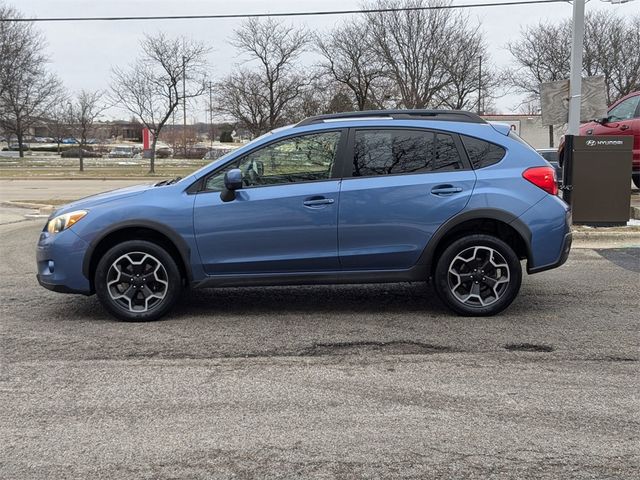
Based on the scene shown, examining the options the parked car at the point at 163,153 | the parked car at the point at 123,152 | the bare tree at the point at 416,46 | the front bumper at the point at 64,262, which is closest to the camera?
the front bumper at the point at 64,262

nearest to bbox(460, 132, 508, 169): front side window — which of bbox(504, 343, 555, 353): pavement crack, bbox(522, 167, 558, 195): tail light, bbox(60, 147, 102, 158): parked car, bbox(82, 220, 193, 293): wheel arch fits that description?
bbox(522, 167, 558, 195): tail light

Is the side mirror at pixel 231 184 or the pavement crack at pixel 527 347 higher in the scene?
the side mirror at pixel 231 184

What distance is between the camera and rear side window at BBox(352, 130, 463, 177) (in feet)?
18.3

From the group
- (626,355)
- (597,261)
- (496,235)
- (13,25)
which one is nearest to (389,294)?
(496,235)

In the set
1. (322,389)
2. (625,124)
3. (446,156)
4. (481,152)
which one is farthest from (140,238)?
(625,124)

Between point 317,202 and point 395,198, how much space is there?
27.2 inches

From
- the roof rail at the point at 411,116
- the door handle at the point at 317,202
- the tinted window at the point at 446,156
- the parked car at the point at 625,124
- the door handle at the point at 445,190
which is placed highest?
the parked car at the point at 625,124

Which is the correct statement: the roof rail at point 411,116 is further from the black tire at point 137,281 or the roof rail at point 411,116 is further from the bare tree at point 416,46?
the bare tree at point 416,46

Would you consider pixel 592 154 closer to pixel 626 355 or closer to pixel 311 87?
pixel 626 355

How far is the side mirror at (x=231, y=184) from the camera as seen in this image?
208 inches

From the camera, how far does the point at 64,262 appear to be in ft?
17.7

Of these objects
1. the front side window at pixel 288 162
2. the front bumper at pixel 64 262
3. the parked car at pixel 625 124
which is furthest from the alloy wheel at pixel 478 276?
the parked car at pixel 625 124

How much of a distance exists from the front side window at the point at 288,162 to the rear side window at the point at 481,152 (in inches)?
47.2

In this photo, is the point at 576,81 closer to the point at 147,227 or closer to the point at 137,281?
the point at 147,227
